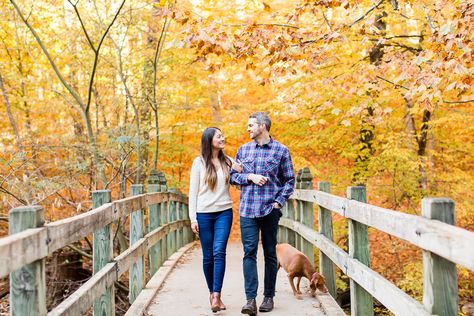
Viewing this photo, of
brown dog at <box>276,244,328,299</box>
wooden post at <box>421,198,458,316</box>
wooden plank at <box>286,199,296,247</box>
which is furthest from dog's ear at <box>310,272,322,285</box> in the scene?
wooden plank at <box>286,199,296,247</box>

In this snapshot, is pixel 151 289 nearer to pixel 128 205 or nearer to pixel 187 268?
pixel 128 205

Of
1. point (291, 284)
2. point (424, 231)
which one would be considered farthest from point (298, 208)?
point (424, 231)

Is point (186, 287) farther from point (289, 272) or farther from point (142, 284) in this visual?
point (289, 272)

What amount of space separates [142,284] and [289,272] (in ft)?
5.62

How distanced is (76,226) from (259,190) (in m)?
2.19

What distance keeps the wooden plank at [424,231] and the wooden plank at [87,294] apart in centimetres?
193

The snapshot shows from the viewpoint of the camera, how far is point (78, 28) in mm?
13289

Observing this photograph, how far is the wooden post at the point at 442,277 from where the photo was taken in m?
2.77

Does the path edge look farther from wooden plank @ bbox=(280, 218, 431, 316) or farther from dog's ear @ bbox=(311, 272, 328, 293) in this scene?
wooden plank @ bbox=(280, 218, 431, 316)

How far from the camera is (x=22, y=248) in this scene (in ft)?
8.40

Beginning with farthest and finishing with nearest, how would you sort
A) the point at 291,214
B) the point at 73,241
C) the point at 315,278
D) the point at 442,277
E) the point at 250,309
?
the point at 291,214, the point at 315,278, the point at 250,309, the point at 73,241, the point at 442,277

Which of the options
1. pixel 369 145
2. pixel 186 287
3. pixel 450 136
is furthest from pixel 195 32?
pixel 450 136

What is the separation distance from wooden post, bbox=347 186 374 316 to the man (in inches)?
36.3

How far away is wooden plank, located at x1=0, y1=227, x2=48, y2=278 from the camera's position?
232 centimetres
